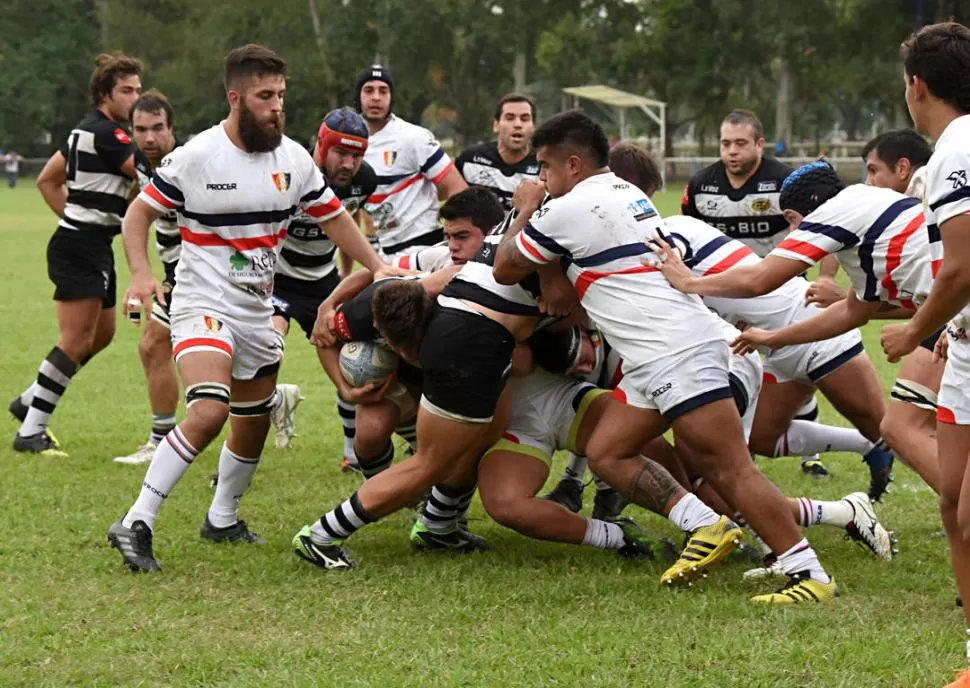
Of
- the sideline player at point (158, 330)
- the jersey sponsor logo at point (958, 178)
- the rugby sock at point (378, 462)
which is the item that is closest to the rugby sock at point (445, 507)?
the rugby sock at point (378, 462)

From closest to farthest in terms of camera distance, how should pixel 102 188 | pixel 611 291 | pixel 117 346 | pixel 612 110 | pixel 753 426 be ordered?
1. pixel 611 291
2. pixel 753 426
3. pixel 102 188
4. pixel 117 346
5. pixel 612 110

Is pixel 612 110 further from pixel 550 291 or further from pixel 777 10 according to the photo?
pixel 550 291

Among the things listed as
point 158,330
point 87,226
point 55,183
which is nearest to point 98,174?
point 87,226

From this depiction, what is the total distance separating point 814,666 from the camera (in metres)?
4.59

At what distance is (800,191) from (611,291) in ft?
3.37

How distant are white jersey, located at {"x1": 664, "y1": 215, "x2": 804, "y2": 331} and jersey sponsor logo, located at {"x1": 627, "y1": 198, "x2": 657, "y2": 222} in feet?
1.80

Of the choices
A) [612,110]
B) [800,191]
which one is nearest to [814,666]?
[800,191]

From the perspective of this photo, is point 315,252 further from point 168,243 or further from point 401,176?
point 401,176

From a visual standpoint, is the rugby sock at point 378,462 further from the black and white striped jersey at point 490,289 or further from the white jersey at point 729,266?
the white jersey at point 729,266

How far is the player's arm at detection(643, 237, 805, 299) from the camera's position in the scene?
5.32m

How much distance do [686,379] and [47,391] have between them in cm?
504

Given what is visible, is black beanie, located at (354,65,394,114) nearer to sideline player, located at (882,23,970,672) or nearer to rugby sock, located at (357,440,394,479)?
rugby sock, located at (357,440,394,479)

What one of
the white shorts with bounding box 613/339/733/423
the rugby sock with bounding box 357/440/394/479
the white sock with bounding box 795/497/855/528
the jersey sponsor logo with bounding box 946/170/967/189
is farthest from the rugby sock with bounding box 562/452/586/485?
the jersey sponsor logo with bounding box 946/170/967/189

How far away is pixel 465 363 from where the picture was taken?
19.2 ft
